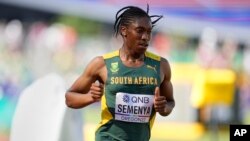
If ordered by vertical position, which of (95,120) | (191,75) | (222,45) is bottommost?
(95,120)

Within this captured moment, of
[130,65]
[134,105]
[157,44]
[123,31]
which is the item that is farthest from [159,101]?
[157,44]

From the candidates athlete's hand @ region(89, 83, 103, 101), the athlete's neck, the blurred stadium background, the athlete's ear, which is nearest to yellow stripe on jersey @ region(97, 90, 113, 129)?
athlete's hand @ region(89, 83, 103, 101)

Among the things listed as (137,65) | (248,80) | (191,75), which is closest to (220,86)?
(191,75)

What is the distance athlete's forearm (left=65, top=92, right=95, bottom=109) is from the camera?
4.92 metres

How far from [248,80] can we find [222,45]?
164 centimetres

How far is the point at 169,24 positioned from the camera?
21781mm

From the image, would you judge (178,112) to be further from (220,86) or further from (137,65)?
(137,65)

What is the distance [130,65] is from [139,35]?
8.1 inches

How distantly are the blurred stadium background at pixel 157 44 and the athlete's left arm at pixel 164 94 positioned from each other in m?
10.7

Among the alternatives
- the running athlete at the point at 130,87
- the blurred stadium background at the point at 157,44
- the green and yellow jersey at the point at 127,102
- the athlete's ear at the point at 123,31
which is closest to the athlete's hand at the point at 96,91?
the running athlete at the point at 130,87

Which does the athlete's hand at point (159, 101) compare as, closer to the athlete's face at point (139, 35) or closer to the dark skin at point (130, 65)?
the dark skin at point (130, 65)

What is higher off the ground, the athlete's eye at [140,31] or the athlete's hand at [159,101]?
the athlete's eye at [140,31]

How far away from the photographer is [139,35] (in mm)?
4828

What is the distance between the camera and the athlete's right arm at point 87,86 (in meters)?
4.90
